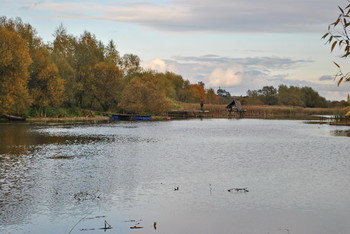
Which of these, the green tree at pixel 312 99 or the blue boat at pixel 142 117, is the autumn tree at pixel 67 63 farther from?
the green tree at pixel 312 99

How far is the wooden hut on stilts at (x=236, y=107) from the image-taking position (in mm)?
126625

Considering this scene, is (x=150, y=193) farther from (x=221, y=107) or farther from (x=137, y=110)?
(x=221, y=107)

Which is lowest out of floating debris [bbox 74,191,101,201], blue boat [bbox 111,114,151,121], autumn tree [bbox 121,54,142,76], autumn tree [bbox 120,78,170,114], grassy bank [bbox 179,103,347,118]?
floating debris [bbox 74,191,101,201]

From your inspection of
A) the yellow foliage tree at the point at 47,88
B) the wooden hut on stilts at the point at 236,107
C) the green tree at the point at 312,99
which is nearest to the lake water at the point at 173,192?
the yellow foliage tree at the point at 47,88

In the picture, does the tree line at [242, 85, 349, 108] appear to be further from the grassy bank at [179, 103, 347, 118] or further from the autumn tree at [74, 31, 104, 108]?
the autumn tree at [74, 31, 104, 108]

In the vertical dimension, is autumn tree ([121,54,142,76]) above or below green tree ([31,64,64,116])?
above

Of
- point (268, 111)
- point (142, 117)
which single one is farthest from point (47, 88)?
point (268, 111)

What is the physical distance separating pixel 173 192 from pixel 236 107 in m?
110

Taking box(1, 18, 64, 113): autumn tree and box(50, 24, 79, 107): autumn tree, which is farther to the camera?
box(50, 24, 79, 107): autumn tree

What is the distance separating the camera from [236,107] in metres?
128

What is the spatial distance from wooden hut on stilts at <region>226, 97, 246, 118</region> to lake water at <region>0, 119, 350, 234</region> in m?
92.4

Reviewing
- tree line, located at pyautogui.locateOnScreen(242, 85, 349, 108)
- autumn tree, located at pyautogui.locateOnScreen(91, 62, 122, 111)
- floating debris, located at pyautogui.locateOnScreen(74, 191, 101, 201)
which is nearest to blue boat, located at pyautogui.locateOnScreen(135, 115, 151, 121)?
autumn tree, located at pyautogui.locateOnScreen(91, 62, 122, 111)

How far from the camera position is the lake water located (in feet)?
47.3

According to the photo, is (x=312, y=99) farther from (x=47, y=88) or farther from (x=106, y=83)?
(x=47, y=88)
